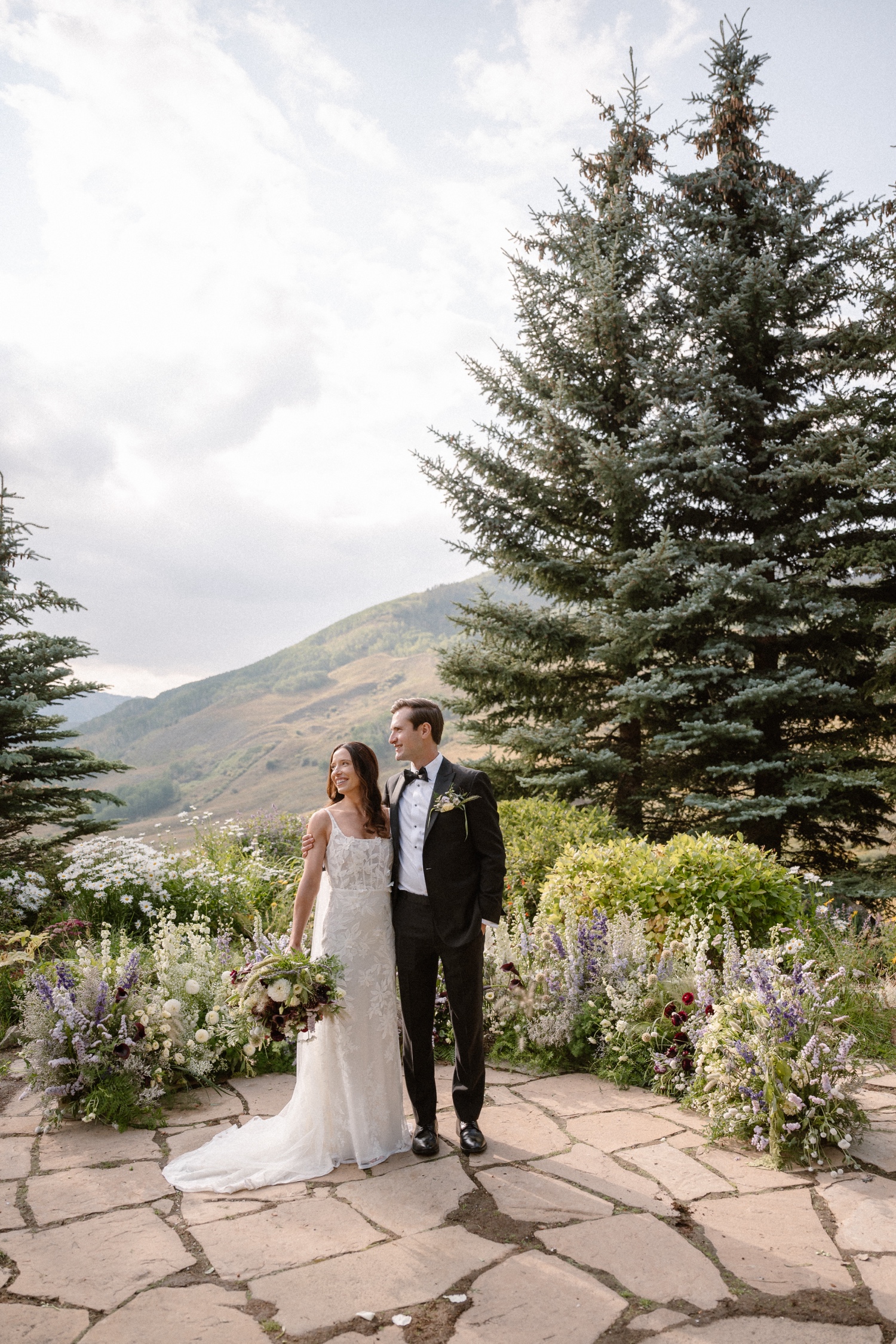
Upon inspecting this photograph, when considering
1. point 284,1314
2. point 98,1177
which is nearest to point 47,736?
point 98,1177

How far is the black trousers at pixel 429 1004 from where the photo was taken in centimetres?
397

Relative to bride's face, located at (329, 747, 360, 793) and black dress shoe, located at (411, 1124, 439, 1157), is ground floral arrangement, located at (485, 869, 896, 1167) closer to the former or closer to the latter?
black dress shoe, located at (411, 1124, 439, 1157)

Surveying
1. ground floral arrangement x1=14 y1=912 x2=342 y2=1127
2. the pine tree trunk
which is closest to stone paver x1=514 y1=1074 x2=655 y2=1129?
ground floral arrangement x1=14 y1=912 x2=342 y2=1127

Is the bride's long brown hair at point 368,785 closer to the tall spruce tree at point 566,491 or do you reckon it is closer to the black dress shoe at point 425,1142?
the black dress shoe at point 425,1142

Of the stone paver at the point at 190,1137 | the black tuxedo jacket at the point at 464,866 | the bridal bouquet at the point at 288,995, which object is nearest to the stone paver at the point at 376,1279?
the bridal bouquet at the point at 288,995

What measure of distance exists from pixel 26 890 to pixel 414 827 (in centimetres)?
535

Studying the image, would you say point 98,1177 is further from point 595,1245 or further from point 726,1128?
point 726,1128

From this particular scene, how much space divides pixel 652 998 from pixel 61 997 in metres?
3.44

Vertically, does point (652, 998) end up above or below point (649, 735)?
below

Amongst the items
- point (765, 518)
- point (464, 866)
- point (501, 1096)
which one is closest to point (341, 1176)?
point (501, 1096)

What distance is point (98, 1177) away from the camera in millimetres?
3801

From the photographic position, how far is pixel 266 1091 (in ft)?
15.7

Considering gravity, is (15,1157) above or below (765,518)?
below

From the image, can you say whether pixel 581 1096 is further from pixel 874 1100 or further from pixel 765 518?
pixel 765 518
